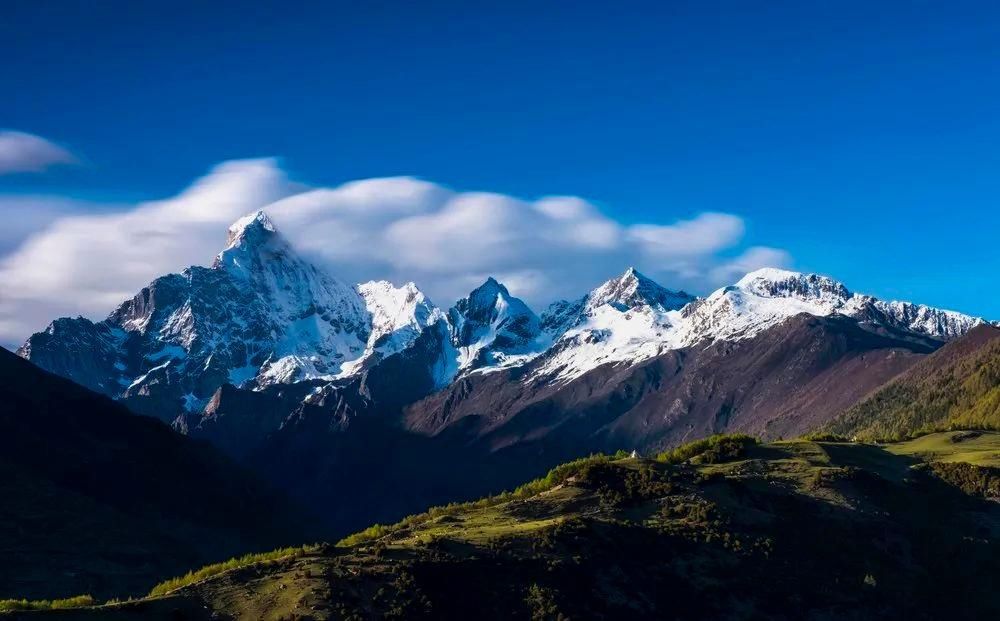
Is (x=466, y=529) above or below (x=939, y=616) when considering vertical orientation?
above

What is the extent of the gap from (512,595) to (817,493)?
75144 millimetres

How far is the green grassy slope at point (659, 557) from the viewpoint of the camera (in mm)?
115688

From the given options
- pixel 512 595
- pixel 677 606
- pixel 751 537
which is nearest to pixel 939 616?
pixel 751 537

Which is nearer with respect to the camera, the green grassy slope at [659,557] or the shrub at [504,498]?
the green grassy slope at [659,557]

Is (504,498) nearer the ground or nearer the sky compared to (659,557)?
nearer the sky

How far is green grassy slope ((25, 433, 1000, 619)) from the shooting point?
4555 inches

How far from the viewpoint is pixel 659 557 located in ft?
482

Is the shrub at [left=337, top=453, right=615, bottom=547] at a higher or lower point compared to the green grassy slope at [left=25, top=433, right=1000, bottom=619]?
higher

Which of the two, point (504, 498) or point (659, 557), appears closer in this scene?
point (659, 557)

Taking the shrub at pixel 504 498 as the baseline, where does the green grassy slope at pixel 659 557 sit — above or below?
below

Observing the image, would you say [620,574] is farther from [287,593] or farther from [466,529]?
[287,593]

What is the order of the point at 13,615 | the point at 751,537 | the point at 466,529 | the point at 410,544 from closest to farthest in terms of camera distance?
the point at 13,615 → the point at 410,544 → the point at 466,529 → the point at 751,537

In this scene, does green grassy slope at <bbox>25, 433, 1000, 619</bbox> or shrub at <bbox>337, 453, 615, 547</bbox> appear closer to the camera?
green grassy slope at <bbox>25, 433, 1000, 619</bbox>

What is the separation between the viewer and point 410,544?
134 m
